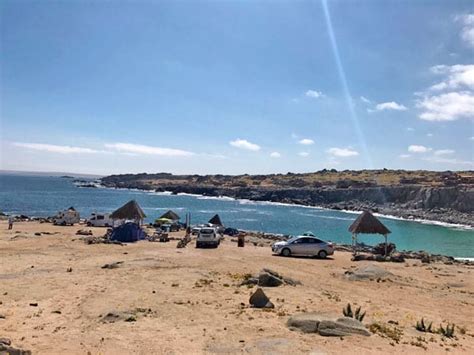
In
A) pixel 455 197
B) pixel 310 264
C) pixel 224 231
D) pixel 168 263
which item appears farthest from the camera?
pixel 455 197

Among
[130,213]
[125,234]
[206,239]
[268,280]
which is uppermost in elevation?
[130,213]

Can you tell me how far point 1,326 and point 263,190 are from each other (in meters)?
157

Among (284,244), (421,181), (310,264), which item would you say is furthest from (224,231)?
(421,181)

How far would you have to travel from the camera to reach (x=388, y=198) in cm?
12631

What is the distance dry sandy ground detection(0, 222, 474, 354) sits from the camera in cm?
1107

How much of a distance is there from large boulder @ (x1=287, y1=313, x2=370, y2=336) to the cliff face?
84.5 m

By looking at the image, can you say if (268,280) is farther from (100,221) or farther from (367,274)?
(100,221)

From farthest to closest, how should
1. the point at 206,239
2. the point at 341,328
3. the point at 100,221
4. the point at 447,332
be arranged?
the point at 100,221, the point at 206,239, the point at 447,332, the point at 341,328

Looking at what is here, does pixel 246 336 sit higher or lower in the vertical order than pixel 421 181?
lower

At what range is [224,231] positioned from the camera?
160 feet

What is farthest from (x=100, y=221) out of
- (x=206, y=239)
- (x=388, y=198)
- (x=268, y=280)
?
(x=388, y=198)

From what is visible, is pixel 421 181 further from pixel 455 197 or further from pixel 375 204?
pixel 455 197

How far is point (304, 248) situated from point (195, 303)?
54.3 ft

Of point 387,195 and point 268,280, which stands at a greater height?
point 387,195
